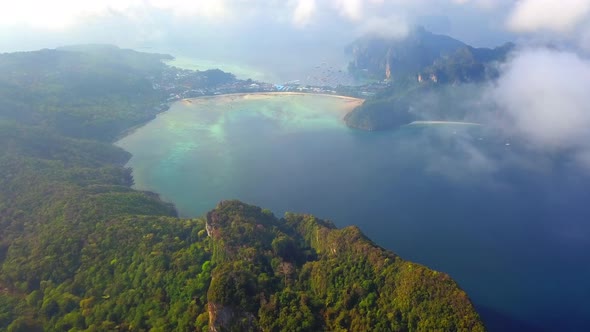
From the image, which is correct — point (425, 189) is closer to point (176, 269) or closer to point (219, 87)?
point (176, 269)

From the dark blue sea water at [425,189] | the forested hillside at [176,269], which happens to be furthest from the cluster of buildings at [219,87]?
the forested hillside at [176,269]

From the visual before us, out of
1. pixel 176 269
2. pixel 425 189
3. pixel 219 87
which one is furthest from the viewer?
pixel 219 87

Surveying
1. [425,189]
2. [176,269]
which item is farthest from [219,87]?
[176,269]

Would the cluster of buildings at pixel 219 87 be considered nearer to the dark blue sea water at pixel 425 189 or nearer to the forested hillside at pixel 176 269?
the dark blue sea water at pixel 425 189

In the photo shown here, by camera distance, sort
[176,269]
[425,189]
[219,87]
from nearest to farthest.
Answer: [176,269] < [425,189] < [219,87]

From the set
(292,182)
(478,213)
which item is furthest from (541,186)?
(292,182)

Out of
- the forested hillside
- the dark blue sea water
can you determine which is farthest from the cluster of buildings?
the forested hillside

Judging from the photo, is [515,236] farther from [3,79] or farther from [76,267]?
[3,79]
